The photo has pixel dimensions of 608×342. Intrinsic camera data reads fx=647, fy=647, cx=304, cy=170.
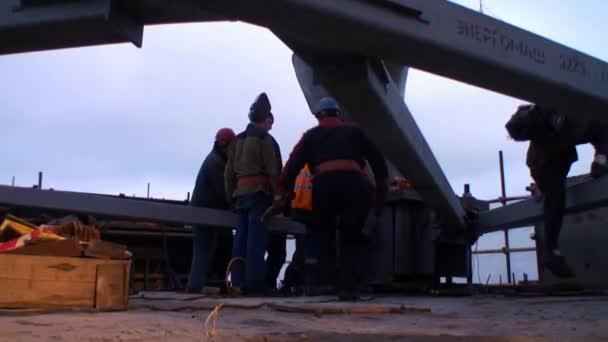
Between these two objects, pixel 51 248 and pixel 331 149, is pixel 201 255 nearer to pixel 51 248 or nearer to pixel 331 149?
pixel 331 149

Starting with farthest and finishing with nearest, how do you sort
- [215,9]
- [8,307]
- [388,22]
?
[8,307] → [388,22] → [215,9]

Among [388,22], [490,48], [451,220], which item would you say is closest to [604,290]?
[451,220]

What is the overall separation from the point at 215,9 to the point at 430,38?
2.39 feet

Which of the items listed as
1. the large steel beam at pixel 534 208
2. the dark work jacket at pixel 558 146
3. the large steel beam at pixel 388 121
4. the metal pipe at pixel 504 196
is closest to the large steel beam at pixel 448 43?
the large steel beam at pixel 388 121

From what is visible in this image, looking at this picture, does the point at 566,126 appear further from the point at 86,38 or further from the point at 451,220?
the point at 86,38

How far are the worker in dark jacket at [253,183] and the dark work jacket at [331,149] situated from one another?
2.50ft

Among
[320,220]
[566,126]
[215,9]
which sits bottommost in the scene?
[320,220]

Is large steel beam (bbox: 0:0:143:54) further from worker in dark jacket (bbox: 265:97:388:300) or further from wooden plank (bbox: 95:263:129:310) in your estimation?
worker in dark jacket (bbox: 265:97:388:300)

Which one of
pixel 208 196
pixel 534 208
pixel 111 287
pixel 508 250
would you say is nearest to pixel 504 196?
pixel 508 250

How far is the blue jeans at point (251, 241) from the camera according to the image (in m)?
5.48

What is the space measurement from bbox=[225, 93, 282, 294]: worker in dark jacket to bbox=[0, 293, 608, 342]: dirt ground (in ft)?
5.97

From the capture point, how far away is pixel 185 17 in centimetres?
219

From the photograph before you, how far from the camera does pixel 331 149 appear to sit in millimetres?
4801

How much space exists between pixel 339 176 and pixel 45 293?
2.18 m
